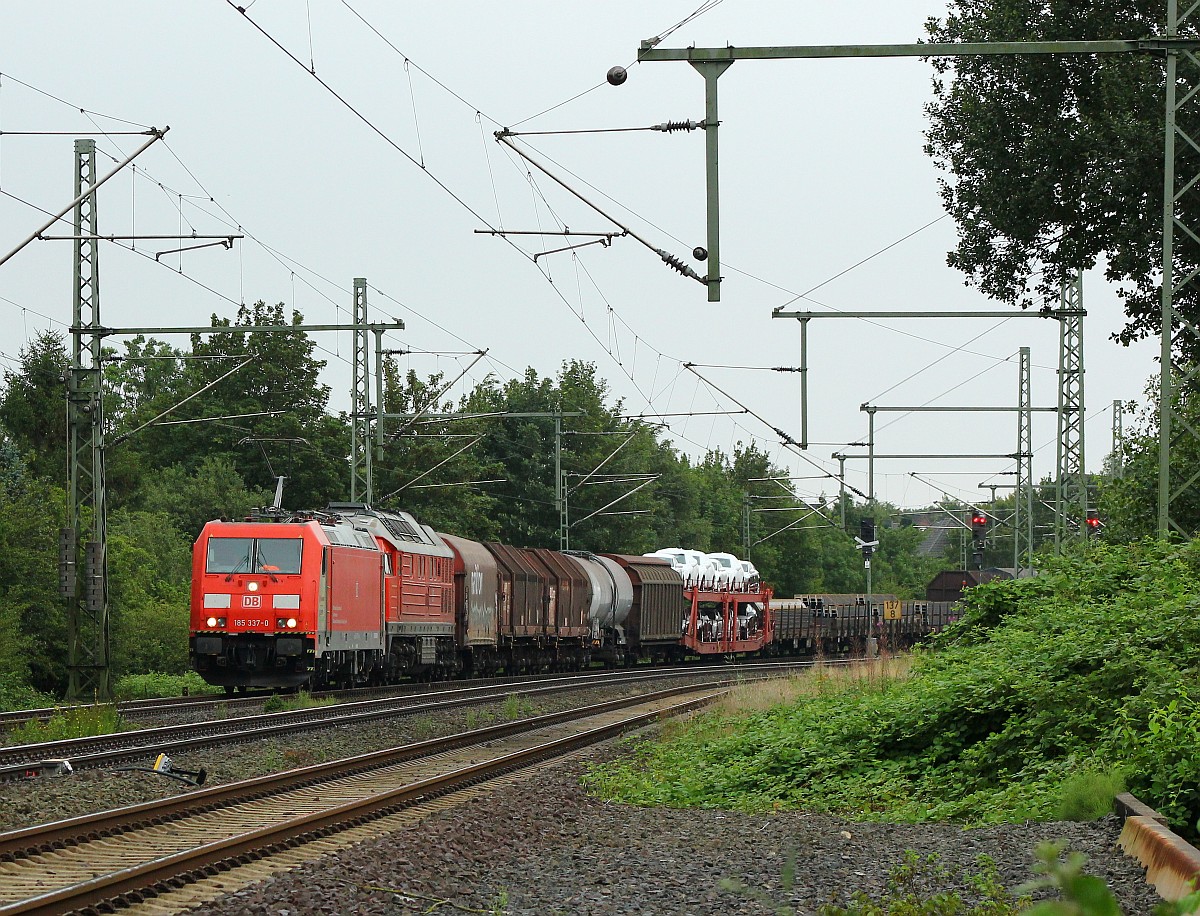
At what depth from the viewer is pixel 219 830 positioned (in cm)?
1176

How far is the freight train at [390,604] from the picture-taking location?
91.4 ft

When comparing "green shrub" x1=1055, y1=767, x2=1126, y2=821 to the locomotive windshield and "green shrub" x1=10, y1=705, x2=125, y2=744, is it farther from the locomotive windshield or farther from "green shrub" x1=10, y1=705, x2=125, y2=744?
the locomotive windshield

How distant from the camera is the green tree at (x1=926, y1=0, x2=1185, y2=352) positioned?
27.0m

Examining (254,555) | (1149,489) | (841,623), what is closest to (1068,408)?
(1149,489)

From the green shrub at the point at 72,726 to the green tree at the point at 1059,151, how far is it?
62.6 feet

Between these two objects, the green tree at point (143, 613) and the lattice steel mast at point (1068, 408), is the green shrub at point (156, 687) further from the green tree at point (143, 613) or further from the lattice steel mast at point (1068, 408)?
the lattice steel mast at point (1068, 408)

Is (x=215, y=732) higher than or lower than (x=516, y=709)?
higher

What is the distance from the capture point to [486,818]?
488 inches

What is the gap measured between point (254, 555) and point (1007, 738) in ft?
59.3

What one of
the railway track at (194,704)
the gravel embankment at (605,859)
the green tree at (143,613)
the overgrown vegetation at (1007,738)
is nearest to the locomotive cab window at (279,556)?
the railway track at (194,704)

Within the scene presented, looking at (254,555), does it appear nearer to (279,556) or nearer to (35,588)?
(279,556)

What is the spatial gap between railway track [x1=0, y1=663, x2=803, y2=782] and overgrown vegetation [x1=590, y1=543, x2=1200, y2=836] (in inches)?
207

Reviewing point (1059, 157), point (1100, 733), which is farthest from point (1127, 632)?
point (1059, 157)

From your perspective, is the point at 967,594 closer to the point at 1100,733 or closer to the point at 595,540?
the point at 1100,733
